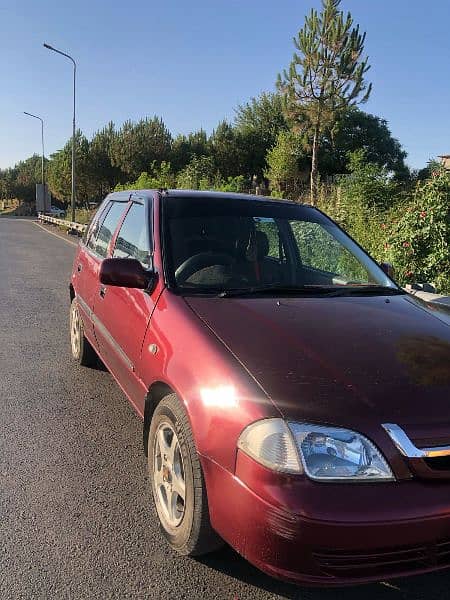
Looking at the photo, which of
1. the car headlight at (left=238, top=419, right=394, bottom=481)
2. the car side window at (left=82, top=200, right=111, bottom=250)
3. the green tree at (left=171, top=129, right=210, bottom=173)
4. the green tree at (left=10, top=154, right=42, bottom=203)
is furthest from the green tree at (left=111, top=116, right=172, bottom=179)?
the car headlight at (left=238, top=419, right=394, bottom=481)

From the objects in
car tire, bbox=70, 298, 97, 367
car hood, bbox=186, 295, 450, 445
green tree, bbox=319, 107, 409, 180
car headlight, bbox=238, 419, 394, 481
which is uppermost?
green tree, bbox=319, 107, 409, 180

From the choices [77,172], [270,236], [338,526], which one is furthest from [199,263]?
[77,172]

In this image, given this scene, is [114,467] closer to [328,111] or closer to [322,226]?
[322,226]

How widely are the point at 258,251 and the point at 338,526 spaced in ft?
6.99

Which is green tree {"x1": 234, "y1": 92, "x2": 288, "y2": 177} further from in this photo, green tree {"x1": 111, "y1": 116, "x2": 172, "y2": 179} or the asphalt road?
the asphalt road

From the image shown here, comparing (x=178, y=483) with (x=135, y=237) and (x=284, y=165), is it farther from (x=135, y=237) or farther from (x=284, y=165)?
(x=284, y=165)

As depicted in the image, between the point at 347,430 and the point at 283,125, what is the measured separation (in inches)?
1923

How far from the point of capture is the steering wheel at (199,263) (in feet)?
10.5

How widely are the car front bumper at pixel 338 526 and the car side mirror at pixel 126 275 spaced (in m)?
1.38

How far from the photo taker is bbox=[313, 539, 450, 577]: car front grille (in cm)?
196

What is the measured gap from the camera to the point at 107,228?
466 centimetres

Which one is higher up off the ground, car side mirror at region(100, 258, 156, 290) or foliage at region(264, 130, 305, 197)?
foliage at region(264, 130, 305, 197)

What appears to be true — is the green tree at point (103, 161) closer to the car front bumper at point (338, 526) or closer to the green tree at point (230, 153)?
the green tree at point (230, 153)

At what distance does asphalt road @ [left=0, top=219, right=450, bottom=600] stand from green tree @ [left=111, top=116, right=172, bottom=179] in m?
44.8
